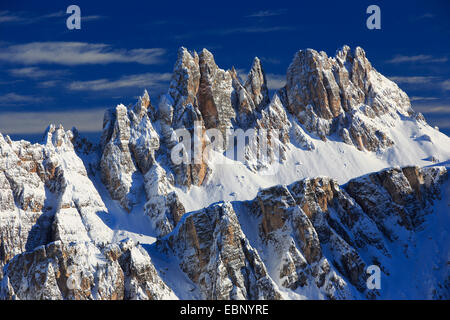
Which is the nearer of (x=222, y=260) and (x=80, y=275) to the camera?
(x=80, y=275)

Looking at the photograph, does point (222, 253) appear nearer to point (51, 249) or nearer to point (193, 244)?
point (193, 244)

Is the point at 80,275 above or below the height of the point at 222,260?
below

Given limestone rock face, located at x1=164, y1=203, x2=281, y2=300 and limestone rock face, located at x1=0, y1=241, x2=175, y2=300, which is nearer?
limestone rock face, located at x1=0, y1=241, x2=175, y2=300

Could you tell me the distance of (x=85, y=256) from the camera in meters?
182

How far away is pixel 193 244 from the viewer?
198 metres

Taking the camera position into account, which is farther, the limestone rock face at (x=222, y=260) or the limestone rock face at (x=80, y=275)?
the limestone rock face at (x=222, y=260)
